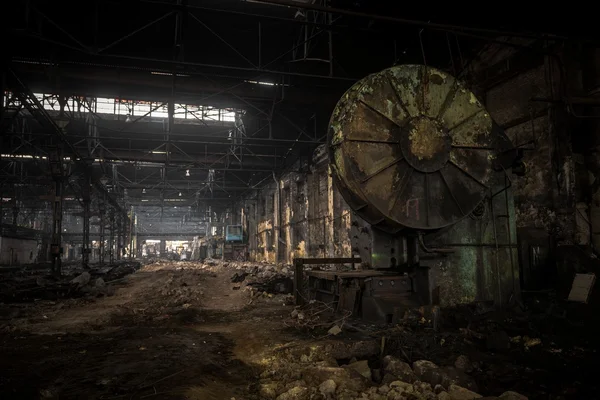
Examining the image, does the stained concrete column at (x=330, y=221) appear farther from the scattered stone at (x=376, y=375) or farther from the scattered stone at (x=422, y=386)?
the scattered stone at (x=422, y=386)

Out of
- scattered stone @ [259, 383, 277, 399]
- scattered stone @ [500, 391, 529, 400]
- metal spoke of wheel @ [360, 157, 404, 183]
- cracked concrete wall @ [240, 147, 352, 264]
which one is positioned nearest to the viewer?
scattered stone @ [500, 391, 529, 400]

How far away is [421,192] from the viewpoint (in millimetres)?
5176

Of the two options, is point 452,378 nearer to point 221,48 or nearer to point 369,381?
point 369,381

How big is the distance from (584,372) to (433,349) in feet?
4.21

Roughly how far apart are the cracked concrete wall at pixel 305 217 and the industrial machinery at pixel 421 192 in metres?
6.56

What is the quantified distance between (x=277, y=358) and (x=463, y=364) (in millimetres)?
1795

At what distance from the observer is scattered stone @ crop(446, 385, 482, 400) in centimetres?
274

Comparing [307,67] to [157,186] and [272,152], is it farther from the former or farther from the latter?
[157,186]

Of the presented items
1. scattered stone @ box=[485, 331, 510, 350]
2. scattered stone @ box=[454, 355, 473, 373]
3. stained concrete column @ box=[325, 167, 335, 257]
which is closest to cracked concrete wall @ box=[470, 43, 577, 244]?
scattered stone @ box=[485, 331, 510, 350]

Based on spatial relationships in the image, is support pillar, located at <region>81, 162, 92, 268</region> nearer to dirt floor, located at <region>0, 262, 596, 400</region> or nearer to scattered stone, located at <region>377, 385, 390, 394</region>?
dirt floor, located at <region>0, 262, 596, 400</region>

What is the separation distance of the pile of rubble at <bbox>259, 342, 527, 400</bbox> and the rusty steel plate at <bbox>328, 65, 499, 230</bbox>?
2.11 m

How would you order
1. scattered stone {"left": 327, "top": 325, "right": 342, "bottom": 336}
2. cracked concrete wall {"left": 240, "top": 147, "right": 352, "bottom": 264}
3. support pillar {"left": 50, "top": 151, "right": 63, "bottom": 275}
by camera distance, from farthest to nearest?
1. cracked concrete wall {"left": 240, "top": 147, "right": 352, "bottom": 264}
2. support pillar {"left": 50, "top": 151, "right": 63, "bottom": 275}
3. scattered stone {"left": 327, "top": 325, "right": 342, "bottom": 336}

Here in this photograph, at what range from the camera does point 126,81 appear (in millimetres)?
10156

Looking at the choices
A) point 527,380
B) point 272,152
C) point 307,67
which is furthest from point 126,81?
point 527,380
